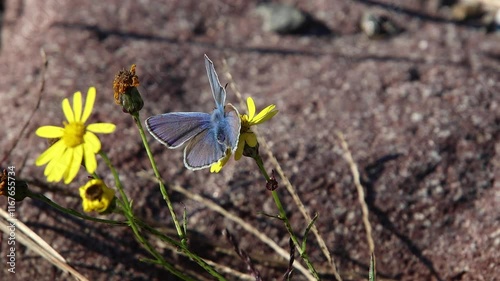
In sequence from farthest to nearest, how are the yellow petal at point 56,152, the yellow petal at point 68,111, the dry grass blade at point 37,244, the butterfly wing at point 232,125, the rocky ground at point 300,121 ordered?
the rocky ground at point 300,121 → the dry grass blade at point 37,244 → the yellow petal at point 68,111 → the yellow petal at point 56,152 → the butterfly wing at point 232,125

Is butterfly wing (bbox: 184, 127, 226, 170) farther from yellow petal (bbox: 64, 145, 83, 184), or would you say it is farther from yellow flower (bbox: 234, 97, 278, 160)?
yellow petal (bbox: 64, 145, 83, 184)

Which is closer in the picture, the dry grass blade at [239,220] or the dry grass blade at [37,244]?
the dry grass blade at [37,244]

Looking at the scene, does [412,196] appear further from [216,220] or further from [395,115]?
[216,220]

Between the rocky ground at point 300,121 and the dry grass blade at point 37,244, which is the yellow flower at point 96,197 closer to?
the dry grass blade at point 37,244

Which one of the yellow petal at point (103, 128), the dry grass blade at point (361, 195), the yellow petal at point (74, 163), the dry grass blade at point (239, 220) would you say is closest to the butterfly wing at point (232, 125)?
the yellow petal at point (103, 128)

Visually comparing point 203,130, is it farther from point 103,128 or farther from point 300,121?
point 300,121
